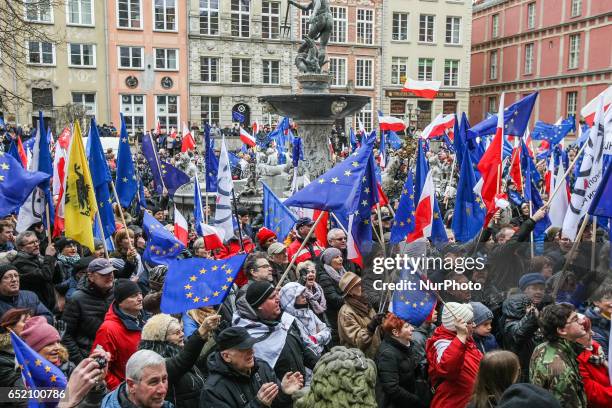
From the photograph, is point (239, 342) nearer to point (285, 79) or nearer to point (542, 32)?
point (285, 79)

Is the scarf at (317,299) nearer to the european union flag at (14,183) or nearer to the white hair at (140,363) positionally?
the white hair at (140,363)

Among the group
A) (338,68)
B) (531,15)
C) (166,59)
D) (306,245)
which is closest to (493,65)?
(531,15)

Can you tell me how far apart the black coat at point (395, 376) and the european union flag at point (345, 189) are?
188cm

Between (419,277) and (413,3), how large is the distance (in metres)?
45.7

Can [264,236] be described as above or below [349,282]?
below

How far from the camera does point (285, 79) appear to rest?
143ft

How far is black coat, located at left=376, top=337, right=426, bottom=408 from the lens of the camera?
4.43 m

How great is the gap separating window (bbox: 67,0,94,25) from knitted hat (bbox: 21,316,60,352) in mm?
39083

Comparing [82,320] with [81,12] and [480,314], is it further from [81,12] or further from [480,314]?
[81,12]

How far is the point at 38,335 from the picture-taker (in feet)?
12.1

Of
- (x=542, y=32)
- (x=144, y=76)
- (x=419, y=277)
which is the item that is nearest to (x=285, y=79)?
(x=144, y=76)

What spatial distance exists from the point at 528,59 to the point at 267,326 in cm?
4592

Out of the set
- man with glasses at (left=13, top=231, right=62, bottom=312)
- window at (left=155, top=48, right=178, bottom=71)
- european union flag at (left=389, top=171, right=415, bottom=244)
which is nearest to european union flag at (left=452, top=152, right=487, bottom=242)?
european union flag at (left=389, top=171, right=415, bottom=244)

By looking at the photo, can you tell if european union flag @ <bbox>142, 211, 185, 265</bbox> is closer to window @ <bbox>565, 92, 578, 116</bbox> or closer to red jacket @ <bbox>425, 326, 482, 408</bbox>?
red jacket @ <bbox>425, 326, 482, 408</bbox>
